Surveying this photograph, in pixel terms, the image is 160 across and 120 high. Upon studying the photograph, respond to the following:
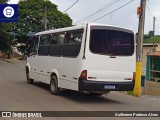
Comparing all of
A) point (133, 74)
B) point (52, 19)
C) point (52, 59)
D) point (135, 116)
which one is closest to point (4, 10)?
point (52, 19)

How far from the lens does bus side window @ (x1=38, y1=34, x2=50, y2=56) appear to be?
1716 cm

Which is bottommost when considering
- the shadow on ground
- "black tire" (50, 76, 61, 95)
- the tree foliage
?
the shadow on ground

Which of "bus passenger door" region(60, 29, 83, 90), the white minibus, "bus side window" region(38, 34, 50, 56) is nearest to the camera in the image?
the white minibus

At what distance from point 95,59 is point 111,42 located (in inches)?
37.3

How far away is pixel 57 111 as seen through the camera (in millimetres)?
11234

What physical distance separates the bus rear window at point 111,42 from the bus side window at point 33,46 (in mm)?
5870

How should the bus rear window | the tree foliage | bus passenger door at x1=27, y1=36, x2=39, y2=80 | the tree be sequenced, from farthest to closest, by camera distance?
the tree foliage → the tree → bus passenger door at x1=27, y1=36, x2=39, y2=80 → the bus rear window

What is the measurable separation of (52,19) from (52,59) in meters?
48.0

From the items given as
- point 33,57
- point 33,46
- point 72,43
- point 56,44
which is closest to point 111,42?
point 72,43

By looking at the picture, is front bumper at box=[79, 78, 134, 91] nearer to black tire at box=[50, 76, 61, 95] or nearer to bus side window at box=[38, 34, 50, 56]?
black tire at box=[50, 76, 61, 95]

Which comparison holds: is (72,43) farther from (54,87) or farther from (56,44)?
(54,87)

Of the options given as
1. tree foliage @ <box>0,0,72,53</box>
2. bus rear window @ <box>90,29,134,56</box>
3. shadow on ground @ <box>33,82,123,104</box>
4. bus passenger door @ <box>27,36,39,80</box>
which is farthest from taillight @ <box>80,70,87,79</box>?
tree foliage @ <box>0,0,72,53</box>

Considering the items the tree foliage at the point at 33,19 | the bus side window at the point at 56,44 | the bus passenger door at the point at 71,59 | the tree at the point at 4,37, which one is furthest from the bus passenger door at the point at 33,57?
the tree foliage at the point at 33,19

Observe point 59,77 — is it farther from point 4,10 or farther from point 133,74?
point 4,10
